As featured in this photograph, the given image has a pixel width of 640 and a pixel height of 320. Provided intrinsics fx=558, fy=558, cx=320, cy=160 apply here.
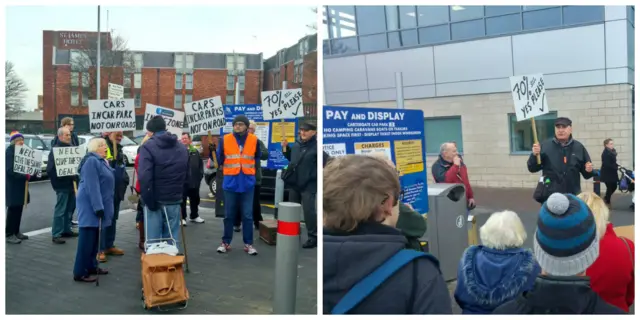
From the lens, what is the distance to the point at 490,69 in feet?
49.4

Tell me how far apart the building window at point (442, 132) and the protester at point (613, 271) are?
43.2 ft

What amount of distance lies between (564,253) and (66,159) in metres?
6.27

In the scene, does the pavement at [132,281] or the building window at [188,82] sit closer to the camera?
the pavement at [132,281]

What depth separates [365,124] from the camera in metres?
4.32

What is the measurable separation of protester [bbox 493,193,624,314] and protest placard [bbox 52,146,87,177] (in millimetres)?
6037

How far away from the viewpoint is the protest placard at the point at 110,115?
7379 millimetres

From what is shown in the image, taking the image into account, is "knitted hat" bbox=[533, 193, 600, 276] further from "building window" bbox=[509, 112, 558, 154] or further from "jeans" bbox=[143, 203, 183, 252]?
"building window" bbox=[509, 112, 558, 154]

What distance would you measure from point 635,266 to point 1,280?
13.3 feet

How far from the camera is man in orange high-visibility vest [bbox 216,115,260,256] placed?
6.71 metres

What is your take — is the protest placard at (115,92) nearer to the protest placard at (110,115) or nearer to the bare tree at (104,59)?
the protest placard at (110,115)

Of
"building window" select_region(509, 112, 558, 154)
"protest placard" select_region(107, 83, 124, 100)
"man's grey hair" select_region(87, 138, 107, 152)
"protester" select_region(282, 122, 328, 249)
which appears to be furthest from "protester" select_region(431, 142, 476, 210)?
"building window" select_region(509, 112, 558, 154)

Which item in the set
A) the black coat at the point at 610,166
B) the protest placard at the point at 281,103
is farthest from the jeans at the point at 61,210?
the black coat at the point at 610,166
